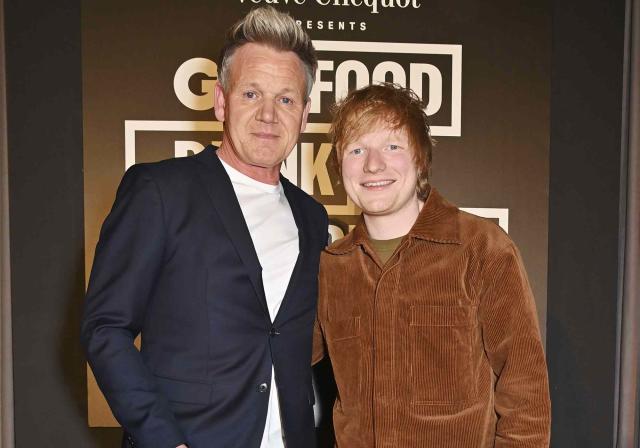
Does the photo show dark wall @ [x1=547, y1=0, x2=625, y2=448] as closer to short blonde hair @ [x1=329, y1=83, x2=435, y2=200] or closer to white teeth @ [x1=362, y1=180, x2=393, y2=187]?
short blonde hair @ [x1=329, y1=83, x2=435, y2=200]

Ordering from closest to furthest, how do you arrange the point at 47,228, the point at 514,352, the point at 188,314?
1. the point at 514,352
2. the point at 188,314
3. the point at 47,228

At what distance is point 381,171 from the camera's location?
1.65 meters

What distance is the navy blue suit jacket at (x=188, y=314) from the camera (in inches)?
60.3

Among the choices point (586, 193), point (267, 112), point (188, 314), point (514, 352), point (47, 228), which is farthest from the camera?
point (586, 193)

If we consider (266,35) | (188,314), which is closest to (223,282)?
(188,314)


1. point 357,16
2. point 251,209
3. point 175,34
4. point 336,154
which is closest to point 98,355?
point 251,209

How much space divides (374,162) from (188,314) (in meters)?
0.67

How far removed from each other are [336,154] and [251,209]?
1.04 feet

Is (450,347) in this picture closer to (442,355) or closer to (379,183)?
(442,355)

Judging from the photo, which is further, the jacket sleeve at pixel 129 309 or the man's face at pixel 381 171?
the man's face at pixel 381 171

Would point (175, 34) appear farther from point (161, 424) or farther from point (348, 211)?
point (161, 424)

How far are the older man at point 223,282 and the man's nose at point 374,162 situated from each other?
30 centimetres

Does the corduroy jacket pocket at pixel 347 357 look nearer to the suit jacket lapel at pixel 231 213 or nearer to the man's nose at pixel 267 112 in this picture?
the suit jacket lapel at pixel 231 213

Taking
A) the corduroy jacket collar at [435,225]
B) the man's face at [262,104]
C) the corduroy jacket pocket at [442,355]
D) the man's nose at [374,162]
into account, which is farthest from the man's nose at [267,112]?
the corduroy jacket pocket at [442,355]
